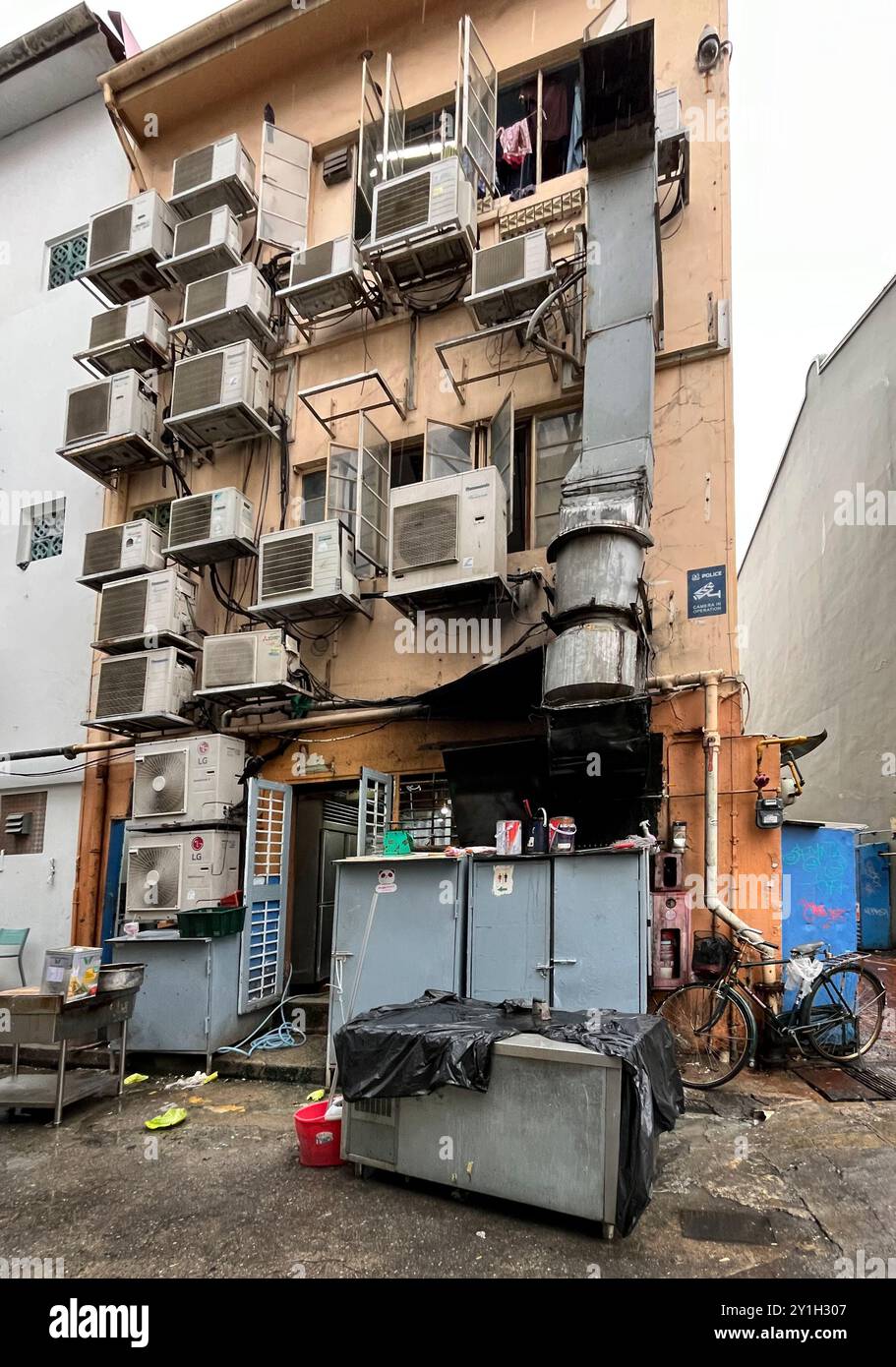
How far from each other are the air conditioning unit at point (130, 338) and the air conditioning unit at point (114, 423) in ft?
1.20

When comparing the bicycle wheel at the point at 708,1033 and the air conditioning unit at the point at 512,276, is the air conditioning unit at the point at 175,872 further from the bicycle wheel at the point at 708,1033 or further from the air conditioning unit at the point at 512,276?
the air conditioning unit at the point at 512,276

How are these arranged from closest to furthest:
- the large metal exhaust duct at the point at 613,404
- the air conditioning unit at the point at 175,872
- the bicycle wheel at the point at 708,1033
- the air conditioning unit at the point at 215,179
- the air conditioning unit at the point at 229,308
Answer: the bicycle wheel at the point at 708,1033 → the large metal exhaust duct at the point at 613,404 → the air conditioning unit at the point at 175,872 → the air conditioning unit at the point at 229,308 → the air conditioning unit at the point at 215,179

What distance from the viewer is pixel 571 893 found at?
579cm

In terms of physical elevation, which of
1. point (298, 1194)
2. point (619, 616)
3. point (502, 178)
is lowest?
point (298, 1194)

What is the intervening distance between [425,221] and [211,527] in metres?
4.17

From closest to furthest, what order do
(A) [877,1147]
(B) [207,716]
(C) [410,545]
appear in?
(A) [877,1147]
(C) [410,545]
(B) [207,716]

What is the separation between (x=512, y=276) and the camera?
811cm

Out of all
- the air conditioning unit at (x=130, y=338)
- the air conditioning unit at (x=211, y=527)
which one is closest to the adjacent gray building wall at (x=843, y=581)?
the air conditioning unit at (x=211, y=527)

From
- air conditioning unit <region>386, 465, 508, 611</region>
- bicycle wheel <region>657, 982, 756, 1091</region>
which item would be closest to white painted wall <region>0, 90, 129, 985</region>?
air conditioning unit <region>386, 465, 508, 611</region>

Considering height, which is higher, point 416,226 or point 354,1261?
point 416,226

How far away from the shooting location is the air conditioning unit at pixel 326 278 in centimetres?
902

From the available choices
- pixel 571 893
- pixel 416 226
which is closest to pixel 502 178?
pixel 416 226
